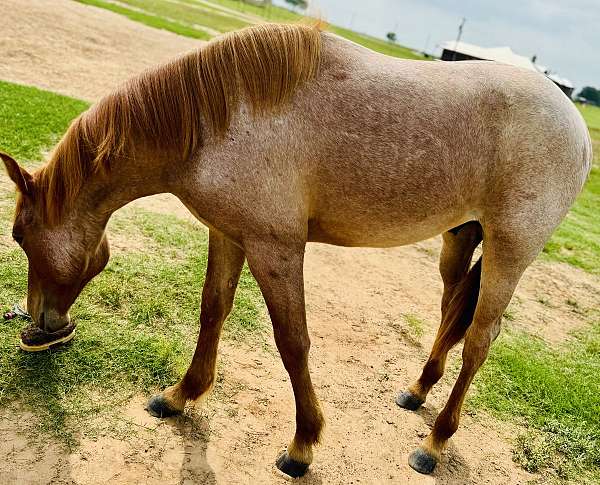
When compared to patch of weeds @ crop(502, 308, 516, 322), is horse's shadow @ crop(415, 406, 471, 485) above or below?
below

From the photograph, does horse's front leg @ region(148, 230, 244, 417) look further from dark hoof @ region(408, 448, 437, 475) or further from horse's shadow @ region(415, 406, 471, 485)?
horse's shadow @ region(415, 406, 471, 485)

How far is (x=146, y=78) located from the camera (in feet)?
7.47

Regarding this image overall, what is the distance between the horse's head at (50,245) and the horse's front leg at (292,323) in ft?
2.77

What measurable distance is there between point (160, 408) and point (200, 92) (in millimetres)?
1824

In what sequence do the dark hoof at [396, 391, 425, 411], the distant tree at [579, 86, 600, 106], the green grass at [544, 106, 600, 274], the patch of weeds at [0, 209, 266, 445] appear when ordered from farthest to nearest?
the distant tree at [579, 86, 600, 106], the green grass at [544, 106, 600, 274], the dark hoof at [396, 391, 425, 411], the patch of weeds at [0, 209, 266, 445]

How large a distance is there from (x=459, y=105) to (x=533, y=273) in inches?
184

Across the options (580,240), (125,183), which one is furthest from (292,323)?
(580,240)

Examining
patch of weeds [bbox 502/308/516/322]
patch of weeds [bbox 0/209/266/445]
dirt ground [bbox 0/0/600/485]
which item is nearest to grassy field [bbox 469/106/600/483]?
dirt ground [bbox 0/0/600/485]

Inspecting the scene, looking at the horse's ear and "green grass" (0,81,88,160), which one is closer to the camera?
the horse's ear

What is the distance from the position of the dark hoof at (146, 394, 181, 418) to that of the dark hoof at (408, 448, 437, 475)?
4.70 ft

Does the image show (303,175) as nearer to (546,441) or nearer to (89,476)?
(89,476)

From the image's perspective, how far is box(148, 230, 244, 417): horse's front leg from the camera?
2.88 m

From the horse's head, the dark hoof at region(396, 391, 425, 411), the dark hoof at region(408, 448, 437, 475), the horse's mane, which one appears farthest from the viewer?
the dark hoof at region(396, 391, 425, 411)

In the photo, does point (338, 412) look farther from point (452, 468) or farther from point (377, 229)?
point (377, 229)
